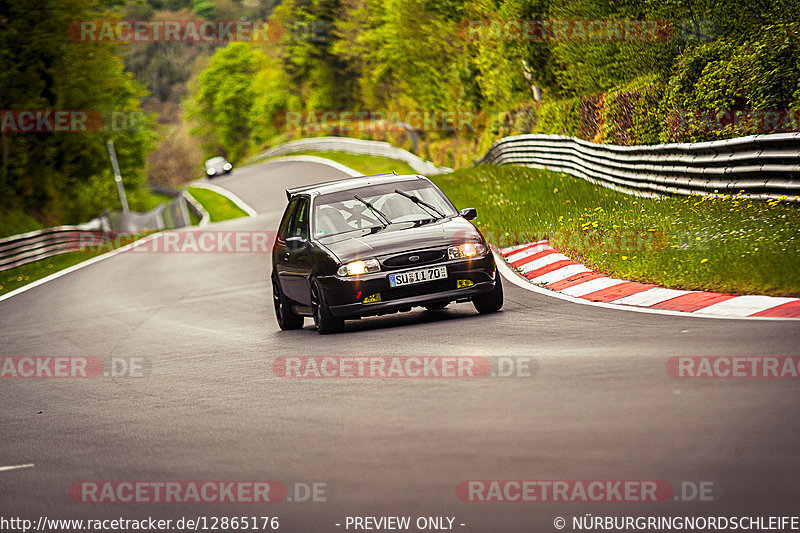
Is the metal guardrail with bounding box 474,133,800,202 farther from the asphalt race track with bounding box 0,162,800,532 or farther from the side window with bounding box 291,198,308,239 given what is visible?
the side window with bounding box 291,198,308,239

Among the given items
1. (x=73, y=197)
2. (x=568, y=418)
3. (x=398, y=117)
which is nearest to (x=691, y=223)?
(x=568, y=418)

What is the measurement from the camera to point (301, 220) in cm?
1253

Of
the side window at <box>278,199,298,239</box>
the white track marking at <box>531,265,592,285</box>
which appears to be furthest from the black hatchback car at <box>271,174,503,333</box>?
the white track marking at <box>531,265,592,285</box>

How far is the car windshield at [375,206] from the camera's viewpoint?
11977mm

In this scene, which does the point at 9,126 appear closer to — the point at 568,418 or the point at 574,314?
the point at 574,314

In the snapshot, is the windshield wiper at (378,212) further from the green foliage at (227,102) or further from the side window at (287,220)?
the green foliage at (227,102)

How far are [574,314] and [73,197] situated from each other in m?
46.9

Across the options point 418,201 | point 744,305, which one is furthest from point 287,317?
point 744,305

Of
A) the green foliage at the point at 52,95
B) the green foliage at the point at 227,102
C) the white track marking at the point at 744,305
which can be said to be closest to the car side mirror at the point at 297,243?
the white track marking at the point at 744,305

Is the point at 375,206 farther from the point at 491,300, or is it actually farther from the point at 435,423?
the point at 435,423

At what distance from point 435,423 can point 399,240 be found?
4543 mm

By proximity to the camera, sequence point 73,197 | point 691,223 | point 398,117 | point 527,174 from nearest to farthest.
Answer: point 691,223 < point 527,174 < point 73,197 < point 398,117

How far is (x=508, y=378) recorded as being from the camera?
7957 millimetres

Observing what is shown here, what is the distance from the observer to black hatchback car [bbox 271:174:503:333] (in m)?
11.0
